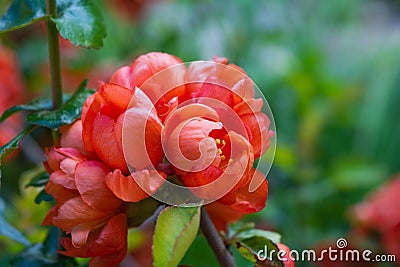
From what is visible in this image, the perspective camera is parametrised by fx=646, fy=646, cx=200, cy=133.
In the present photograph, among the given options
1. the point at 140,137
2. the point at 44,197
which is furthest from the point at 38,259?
the point at 140,137

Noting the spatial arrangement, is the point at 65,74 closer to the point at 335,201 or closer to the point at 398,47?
the point at 335,201

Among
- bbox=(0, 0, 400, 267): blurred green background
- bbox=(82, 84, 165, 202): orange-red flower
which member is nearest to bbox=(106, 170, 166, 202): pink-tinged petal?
bbox=(82, 84, 165, 202): orange-red flower

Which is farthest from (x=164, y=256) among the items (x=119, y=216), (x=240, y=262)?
(x=240, y=262)

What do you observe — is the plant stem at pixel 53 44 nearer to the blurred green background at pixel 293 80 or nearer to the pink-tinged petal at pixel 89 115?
the pink-tinged petal at pixel 89 115

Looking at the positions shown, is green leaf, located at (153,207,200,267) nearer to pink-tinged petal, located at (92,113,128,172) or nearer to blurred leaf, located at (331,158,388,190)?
pink-tinged petal, located at (92,113,128,172)

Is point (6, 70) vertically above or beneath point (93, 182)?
beneath

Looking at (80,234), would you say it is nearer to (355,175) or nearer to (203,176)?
(203,176)
